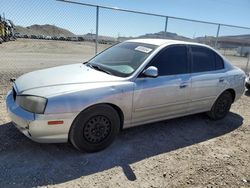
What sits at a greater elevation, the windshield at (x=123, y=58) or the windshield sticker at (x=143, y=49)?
the windshield sticker at (x=143, y=49)

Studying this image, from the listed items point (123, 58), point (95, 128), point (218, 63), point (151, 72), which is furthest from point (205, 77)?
point (95, 128)

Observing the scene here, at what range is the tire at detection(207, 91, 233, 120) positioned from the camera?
5.14 metres

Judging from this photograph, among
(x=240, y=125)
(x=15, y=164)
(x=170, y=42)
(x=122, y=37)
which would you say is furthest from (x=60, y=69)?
(x=122, y=37)

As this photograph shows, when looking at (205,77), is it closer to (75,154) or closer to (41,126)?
(75,154)

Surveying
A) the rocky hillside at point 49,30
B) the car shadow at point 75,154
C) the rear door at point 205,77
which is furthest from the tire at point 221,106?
the rocky hillside at point 49,30

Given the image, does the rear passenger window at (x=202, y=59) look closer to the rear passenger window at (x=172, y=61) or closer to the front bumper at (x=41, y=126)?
the rear passenger window at (x=172, y=61)

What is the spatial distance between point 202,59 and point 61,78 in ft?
9.14

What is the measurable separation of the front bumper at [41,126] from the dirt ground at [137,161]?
1.15 ft

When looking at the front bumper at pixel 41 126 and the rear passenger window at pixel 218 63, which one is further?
the rear passenger window at pixel 218 63

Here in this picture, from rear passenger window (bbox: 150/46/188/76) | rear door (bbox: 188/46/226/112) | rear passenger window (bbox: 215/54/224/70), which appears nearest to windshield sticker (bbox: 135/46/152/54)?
rear passenger window (bbox: 150/46/188/76)

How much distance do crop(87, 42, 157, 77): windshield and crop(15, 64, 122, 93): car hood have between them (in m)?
0.20

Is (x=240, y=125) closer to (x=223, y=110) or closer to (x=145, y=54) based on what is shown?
(x=223, y=110)

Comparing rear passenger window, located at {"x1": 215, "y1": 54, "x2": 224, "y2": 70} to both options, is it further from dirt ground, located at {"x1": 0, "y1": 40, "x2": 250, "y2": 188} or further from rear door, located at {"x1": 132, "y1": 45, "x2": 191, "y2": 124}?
dirt ground, located at {"x1": 0, "y1": 40, "x2": 250, "y2": 188}

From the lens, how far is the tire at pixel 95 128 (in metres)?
3.25
